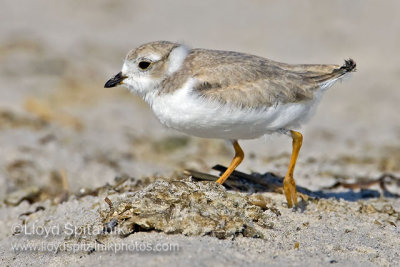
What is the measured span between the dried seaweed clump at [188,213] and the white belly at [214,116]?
49 centimetres

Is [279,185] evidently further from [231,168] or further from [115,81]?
[115,81]

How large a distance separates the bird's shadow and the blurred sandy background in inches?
15.2

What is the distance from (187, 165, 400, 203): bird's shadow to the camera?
5098 millimetres

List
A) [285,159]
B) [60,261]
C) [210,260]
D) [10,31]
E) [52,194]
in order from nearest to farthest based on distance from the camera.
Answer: [210,260], [60,261], [52,194], [285,159], [10,31]

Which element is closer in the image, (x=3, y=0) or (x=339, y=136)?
(x=339, y=136)

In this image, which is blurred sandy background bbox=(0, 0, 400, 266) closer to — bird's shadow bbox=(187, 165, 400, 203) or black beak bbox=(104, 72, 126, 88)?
bird's shadow bbox=(187, 165, 400, 203)

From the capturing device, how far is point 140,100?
1022 centimetres

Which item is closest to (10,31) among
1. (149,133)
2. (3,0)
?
(3,0)

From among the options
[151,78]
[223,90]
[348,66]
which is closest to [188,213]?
[223,90]

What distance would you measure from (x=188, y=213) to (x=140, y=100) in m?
6.52

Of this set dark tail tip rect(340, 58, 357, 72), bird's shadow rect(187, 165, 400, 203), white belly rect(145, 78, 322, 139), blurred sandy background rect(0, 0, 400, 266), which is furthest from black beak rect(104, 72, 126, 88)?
dark tail tip rect(340, 58, 357, 72)

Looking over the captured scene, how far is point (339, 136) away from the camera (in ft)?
29.2

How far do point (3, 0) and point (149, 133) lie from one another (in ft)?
29.4

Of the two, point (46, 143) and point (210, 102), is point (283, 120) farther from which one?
point (46, 143)
